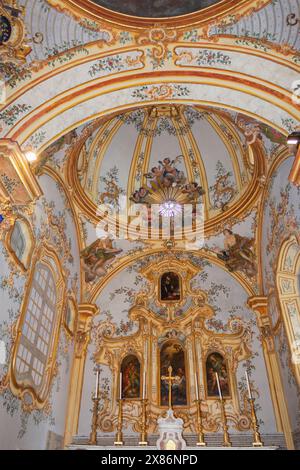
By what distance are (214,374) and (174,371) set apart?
1199 millimetres

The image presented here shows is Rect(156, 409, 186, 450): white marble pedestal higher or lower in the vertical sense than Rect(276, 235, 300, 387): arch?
lower

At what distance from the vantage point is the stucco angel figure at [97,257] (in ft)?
41.9

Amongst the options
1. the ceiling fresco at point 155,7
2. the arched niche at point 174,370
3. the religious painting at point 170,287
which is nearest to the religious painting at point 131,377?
the arched niche at point 174,370

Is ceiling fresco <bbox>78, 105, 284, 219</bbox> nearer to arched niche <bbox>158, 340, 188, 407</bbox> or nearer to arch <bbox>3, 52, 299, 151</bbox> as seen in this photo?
arch <bbox>3, 52, 299, 151</bbox>

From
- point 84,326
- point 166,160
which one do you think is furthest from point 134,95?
point 84,326

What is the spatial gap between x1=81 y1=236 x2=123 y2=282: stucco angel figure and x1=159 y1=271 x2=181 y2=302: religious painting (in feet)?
6.19

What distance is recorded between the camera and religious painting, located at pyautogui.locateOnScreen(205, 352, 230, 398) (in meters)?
11.2

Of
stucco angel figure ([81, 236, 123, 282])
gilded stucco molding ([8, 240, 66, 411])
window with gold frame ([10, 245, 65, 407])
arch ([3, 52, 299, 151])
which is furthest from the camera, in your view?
stucco angel figure ([81, 236, 123, 282])

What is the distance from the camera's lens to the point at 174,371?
11.7 meters

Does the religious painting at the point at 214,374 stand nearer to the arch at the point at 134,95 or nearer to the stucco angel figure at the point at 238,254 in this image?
the stucco angel figure at the point at 238,254

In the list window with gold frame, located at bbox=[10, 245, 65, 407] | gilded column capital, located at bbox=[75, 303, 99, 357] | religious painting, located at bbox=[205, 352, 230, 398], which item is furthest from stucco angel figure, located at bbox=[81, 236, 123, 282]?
religious painting, located at bbox=[205, 352, 230, 398]

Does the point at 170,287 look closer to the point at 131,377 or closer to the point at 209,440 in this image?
the point at 131,377
